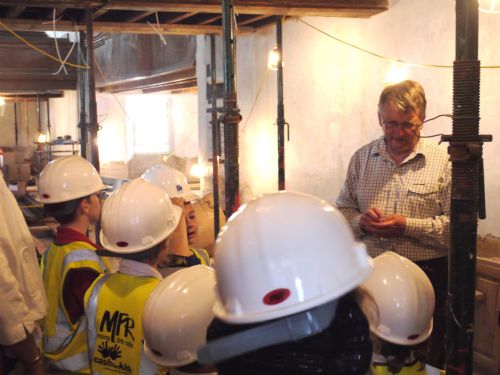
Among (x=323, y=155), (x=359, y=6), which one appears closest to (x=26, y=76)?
(x=323, y=155)

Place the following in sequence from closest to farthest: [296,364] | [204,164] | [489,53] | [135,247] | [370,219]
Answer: [296,364] < [135,247] < [370,219] < [489,53] < [204,164]

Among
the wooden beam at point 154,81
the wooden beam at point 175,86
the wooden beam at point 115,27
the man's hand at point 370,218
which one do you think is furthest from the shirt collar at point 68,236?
the wooden beam at point 175,86

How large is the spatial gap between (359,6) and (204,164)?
5.40 meters

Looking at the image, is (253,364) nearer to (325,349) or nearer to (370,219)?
(325,349)

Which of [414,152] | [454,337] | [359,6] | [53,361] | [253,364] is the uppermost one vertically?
[359,6]

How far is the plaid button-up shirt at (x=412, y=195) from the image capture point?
3.16 m

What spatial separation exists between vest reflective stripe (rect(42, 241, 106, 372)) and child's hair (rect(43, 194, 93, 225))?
0.96ft

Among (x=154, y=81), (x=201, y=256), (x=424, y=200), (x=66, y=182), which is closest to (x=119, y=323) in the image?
(x=201, y=256)

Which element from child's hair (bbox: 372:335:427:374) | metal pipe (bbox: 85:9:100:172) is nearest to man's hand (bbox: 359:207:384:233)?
child's hair (bbox: 372:335:427:374)

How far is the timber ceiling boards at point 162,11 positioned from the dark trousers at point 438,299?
10.1 feet

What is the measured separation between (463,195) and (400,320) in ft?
1.66

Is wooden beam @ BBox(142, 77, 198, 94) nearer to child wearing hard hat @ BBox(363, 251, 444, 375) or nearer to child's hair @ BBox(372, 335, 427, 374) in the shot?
child wearing hard hat @ BBox(363, 251, 444, 375)

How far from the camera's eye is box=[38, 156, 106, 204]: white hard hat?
11.1ft

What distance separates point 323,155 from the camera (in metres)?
7.30
